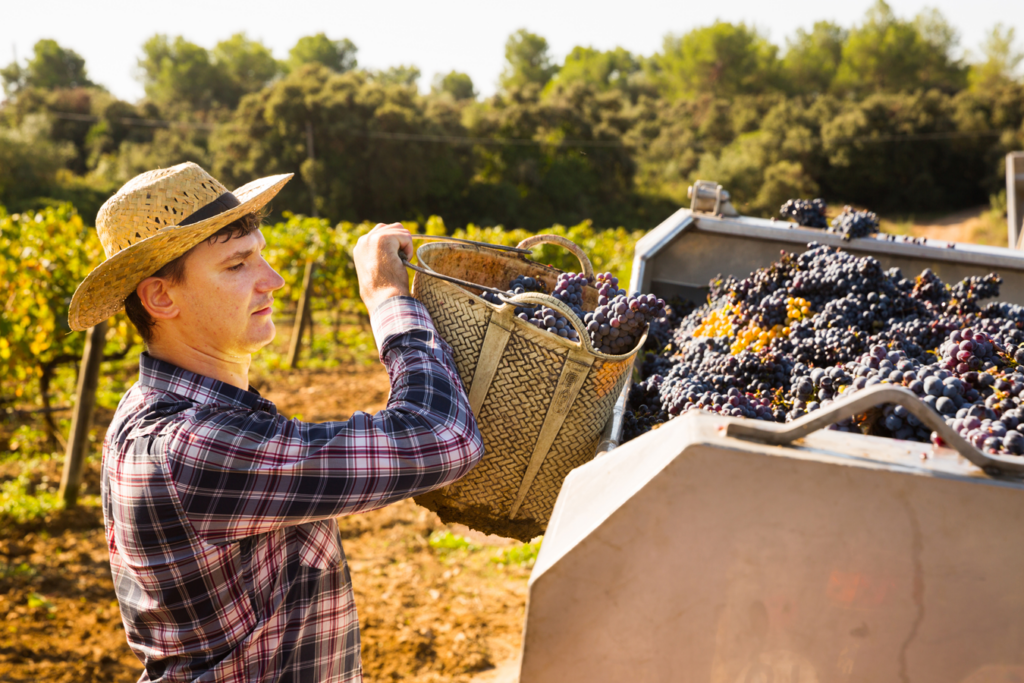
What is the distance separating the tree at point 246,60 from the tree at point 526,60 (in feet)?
67.9

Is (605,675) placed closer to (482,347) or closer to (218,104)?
(482,347)

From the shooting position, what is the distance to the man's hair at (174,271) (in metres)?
1.26

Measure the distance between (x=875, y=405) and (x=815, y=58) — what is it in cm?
5576

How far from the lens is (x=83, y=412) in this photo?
14.7 ft

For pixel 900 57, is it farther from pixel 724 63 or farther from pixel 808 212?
pixel 808 212

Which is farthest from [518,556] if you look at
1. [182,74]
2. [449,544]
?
[182,74]

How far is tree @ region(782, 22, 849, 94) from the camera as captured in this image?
4631 centimetres

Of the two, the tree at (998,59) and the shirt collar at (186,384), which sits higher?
the tree at (998,59)

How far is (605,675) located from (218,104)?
179 ft

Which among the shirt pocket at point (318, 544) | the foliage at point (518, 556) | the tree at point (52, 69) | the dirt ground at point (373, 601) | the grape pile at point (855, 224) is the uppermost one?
the tree at point (52, 69)

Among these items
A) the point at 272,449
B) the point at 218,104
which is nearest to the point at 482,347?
the point at 272,449

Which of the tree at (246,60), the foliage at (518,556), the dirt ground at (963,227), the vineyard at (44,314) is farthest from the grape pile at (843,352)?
the tree at (246,60)

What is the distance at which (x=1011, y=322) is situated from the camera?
159cm

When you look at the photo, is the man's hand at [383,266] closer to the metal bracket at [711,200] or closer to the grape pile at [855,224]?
the metal bracket at [711,200]
